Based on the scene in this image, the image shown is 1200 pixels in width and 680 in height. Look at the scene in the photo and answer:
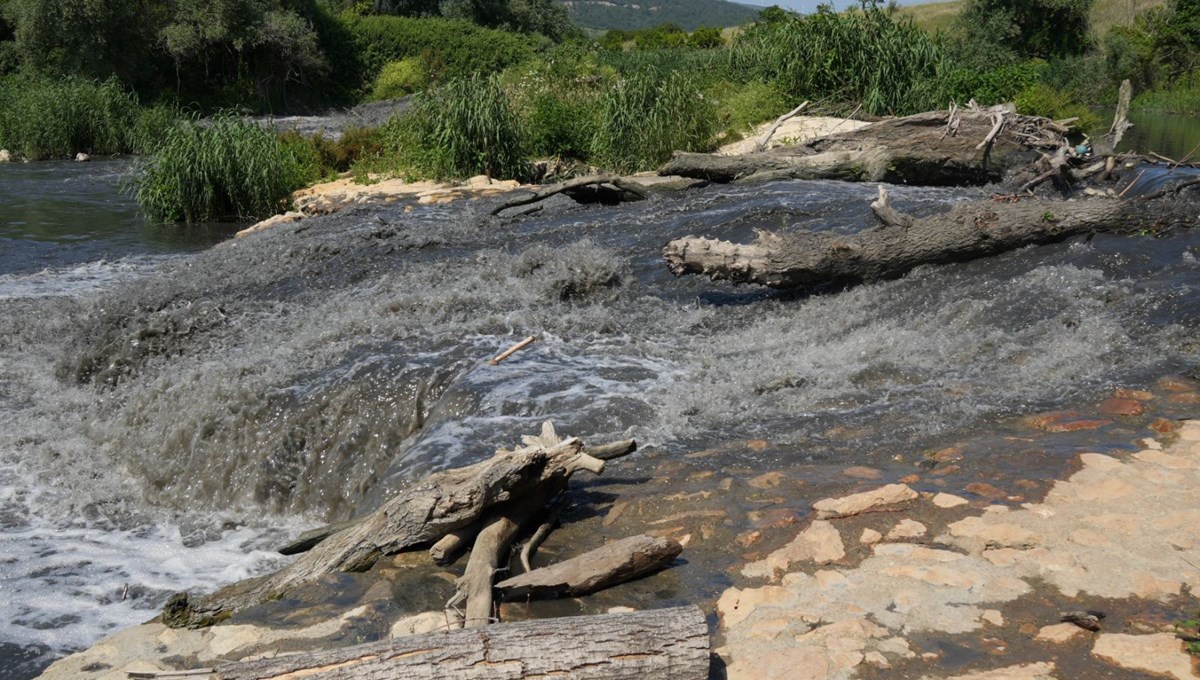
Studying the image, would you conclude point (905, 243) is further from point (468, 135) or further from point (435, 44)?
point (435, 44)

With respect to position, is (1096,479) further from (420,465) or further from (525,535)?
(420,465)

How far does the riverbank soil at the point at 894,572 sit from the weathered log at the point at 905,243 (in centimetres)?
279

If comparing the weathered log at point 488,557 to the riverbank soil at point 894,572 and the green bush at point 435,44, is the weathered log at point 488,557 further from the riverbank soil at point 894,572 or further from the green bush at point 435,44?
the green bush at point 435,44

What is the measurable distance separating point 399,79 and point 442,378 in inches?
1298

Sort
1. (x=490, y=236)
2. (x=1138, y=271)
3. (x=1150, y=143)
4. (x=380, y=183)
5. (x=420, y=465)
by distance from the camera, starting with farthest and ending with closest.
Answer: (x=1150, y=143) < (x=380, y=183) < (x=490, y=236) < (x=1138, y=271) < (x=420, y=465)

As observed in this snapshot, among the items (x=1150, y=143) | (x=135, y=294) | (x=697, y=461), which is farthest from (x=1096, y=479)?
(x=1150, y=143)

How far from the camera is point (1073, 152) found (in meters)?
10.3

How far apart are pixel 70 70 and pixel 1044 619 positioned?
31994 mm

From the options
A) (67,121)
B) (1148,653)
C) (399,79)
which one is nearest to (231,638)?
(1148,653)

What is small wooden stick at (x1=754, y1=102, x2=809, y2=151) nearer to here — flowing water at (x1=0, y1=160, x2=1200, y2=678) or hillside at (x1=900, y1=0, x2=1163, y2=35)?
flowing water at (x1=0, y1=160, x2=1200, y2=678)

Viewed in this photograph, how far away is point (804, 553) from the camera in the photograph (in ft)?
12.5

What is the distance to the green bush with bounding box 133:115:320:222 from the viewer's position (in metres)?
14.1

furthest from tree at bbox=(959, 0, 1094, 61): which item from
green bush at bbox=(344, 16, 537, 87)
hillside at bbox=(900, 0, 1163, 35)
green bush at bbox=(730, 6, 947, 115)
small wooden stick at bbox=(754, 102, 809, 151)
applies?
small wooden stick at bbox=(754, 102, 809, 151)

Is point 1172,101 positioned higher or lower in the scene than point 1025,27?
lower
